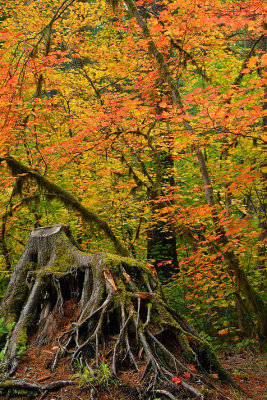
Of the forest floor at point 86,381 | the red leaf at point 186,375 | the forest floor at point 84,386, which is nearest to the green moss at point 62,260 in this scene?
the forest floor at point 86,381

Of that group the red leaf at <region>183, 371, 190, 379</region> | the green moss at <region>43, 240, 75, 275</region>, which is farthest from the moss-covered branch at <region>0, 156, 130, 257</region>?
the red leaf at <region>183, 371, 190, 379</region>

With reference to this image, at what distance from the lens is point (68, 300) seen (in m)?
4.25

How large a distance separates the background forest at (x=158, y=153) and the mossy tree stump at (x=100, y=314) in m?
2.35

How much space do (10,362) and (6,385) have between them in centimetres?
50

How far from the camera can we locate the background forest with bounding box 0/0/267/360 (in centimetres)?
648

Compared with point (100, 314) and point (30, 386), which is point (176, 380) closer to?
point (100, 314)

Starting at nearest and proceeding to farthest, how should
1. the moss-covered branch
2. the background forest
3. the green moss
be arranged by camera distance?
the green moss < the background forest < the moss-covered branch

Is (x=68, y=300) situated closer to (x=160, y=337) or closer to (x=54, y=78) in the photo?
(x=160, y=337)

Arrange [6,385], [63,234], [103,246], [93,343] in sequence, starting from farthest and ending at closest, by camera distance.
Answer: [103,246] < [63,234] < [93,343] < [6,385]

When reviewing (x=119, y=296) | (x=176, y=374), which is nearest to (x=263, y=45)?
(x=119, y=296)

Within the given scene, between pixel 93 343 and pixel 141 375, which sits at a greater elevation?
pixel 93 343

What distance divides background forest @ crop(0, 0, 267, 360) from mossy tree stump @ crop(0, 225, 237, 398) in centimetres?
235

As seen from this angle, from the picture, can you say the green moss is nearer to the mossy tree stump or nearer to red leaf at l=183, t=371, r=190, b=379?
the mossy tree stump

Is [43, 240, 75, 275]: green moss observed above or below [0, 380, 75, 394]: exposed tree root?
above
